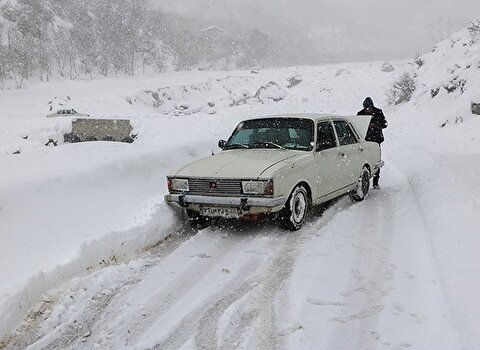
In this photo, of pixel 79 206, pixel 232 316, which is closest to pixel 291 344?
pixel 232 316

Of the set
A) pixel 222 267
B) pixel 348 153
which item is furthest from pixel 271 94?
pixel 222 267

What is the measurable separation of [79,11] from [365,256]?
5191 inches

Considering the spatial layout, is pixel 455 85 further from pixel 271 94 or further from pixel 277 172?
pixel 271 94

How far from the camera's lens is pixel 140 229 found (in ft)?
18.4

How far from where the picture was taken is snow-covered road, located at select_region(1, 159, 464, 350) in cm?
332

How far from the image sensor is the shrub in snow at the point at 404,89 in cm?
3284

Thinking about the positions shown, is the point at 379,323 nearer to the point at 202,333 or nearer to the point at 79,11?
the point at 202,333

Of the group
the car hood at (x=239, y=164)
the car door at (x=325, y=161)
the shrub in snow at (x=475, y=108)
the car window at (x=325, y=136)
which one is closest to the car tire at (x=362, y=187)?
the car door at (x=325, y=161)

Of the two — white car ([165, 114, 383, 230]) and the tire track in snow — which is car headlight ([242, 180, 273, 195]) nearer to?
white car ([165, 114, 383, 230])

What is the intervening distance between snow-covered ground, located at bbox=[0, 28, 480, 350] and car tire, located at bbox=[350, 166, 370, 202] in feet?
0.87

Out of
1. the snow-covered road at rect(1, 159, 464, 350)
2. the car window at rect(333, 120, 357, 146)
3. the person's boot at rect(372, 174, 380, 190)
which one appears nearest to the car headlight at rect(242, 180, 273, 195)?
the snow-covered road at rect(1, 159, 464, 350)

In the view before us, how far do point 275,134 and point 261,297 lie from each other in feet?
11.1

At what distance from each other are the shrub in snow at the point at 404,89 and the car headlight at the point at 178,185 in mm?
30313

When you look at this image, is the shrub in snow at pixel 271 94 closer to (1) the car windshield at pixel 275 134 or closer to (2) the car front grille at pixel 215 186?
(1) the car windshield at pixel 275 134
